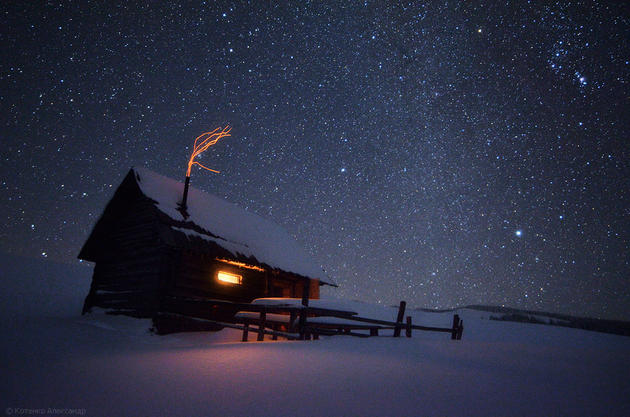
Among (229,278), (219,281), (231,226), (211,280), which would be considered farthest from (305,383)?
(231,226)

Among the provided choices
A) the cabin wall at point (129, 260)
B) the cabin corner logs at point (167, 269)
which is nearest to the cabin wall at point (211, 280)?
the cabin corner logs at point (167, 269)

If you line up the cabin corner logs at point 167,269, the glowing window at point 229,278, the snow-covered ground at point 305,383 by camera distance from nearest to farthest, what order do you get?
the snow-covered ground at point 305,383 < the cabin corner logs at point 167,269 < the glowing window at point 229,278

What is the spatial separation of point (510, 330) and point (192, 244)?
30.8m

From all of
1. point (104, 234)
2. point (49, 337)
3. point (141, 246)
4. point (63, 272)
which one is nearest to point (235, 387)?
point (49, 337)

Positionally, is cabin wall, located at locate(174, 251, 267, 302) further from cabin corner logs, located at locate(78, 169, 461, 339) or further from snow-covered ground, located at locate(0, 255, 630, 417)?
snow-covered ground, located at locate(0, 255, 630, 417)

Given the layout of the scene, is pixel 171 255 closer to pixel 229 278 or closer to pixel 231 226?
pixel 229 278

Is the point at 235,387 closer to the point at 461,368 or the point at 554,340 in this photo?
the point at 461,368

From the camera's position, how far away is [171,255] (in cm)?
1154

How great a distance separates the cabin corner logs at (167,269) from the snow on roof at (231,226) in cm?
11

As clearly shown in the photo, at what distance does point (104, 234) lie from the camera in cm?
1451

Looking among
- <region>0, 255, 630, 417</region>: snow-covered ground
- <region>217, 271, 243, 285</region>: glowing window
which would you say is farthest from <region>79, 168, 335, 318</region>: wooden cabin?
<region>0, 255, 630, 417</region>: snow-covered ground

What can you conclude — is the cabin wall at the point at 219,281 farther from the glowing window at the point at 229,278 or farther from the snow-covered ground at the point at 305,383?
the snow-covered ground at the point at 305,383

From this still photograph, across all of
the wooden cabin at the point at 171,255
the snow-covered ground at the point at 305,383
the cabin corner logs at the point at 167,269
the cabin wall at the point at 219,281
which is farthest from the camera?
the cabin wall at the point at 219,281

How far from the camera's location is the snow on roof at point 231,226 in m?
12.7
